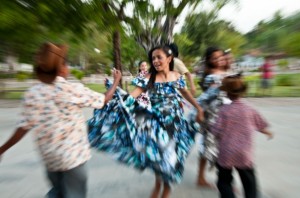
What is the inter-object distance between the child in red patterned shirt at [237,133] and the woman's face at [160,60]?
701 millimetres

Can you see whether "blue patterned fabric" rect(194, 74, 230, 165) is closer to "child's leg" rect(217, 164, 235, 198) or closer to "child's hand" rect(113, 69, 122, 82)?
"child's leg" rect(217, 164, 235, 198)

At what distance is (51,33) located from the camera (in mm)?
3543

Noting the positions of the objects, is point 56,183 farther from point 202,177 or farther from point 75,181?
point 202,177

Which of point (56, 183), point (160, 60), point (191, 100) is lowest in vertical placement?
point (56, 183)

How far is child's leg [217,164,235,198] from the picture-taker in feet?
10.0

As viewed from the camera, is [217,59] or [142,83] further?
[217,59]

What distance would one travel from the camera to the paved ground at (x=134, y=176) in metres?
3.82

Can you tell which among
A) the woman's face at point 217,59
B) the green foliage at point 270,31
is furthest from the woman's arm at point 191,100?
the green foliage at point 270,31

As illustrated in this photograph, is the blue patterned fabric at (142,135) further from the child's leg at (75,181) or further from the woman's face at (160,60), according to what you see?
the child's leg at (75,181)

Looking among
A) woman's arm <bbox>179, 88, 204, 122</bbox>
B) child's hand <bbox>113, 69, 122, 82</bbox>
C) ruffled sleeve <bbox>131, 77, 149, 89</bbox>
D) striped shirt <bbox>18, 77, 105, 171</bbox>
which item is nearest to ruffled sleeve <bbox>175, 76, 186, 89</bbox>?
woman's arm <bbox>179, 88, 204, 122</bbox>

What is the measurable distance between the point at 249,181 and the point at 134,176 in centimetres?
173

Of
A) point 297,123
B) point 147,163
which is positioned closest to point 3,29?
point 147,163

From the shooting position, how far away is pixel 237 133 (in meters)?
2.90

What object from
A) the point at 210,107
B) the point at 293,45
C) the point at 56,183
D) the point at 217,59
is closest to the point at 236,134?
the point at 210,107
